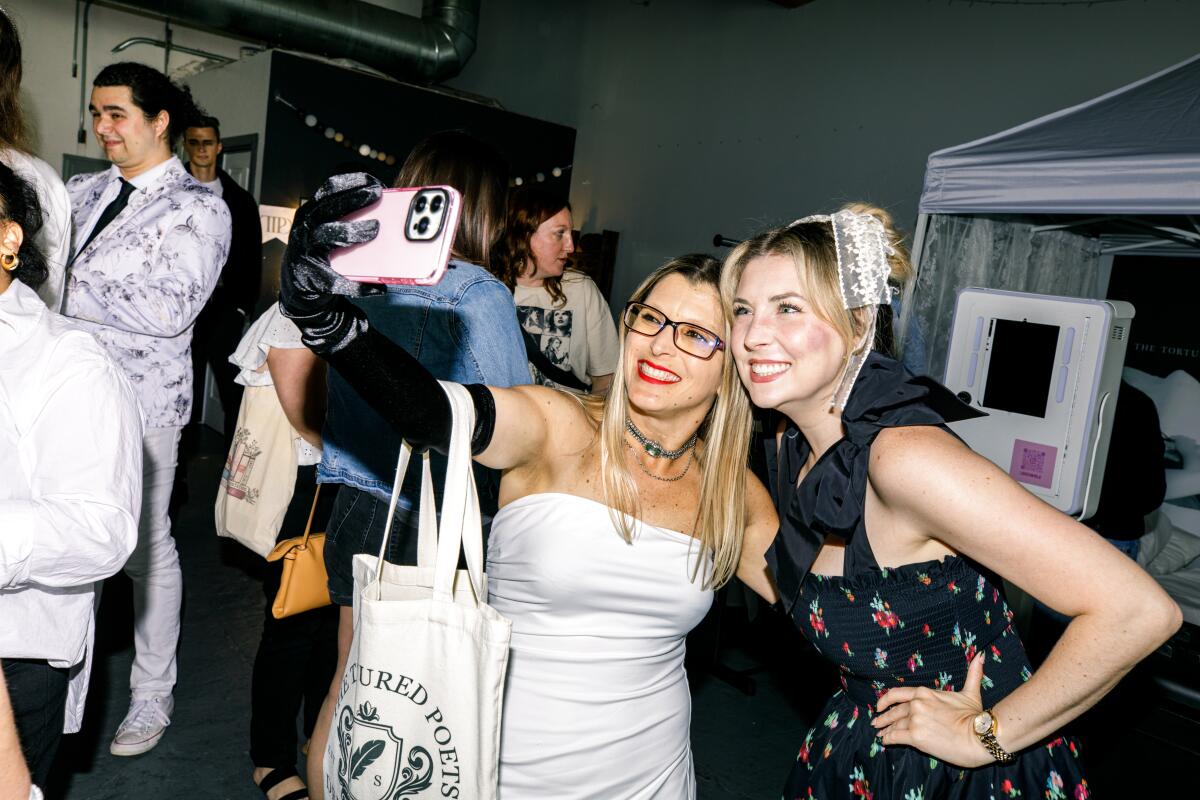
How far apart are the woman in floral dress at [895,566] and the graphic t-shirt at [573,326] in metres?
2.03

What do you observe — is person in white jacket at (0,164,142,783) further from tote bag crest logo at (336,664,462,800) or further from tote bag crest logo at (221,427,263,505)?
tote bag crest logo at (221,427,263,505)

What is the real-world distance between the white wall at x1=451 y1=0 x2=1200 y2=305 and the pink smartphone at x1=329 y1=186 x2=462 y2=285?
3.47 meters

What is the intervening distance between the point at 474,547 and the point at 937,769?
880mm

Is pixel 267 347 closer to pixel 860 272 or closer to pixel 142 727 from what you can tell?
pixel 142 727

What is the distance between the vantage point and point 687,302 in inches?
63.6

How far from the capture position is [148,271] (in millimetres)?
2359

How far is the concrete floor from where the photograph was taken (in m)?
2.50

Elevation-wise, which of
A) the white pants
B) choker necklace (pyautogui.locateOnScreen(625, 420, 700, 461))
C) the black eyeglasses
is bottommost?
the white pants

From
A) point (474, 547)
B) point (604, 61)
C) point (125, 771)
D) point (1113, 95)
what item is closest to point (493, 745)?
point (474, 547)

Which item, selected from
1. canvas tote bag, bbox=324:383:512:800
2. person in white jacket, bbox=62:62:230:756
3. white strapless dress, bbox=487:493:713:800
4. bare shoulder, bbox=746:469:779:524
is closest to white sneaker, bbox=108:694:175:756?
person in white jacket, bbox=62:62:230:756

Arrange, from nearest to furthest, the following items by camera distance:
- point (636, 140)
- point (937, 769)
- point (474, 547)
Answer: point (474, 547) → point (937, 769) → point (636, 140)

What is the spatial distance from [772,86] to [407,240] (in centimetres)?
700

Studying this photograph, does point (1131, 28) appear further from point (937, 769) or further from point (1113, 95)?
point (937, 769)

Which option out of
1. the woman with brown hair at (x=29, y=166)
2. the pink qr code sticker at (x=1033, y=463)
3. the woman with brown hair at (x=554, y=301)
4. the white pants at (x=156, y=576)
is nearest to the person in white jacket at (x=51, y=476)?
the woman with brown hair at (x=29, y=166)
